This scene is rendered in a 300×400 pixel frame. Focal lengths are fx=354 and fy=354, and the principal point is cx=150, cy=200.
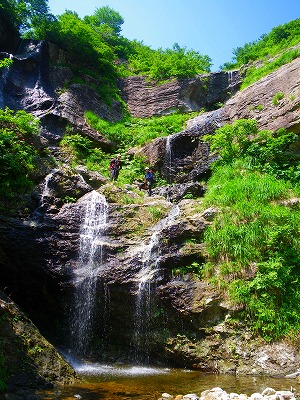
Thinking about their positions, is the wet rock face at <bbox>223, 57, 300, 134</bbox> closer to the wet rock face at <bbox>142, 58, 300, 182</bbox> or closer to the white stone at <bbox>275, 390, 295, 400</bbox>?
the wet rock face at <bbox>142, 58, 300, 182</bbox>

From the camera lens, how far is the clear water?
247 inches

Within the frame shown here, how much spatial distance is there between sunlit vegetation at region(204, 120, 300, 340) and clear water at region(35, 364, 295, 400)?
1655mm

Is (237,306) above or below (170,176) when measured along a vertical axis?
below

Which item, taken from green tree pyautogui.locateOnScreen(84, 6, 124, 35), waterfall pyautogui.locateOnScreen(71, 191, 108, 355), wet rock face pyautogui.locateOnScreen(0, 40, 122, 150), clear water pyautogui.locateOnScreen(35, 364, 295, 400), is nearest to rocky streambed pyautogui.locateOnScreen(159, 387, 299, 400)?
clear water pyautogui.locateOnScreen(35, 364, 295, 400)

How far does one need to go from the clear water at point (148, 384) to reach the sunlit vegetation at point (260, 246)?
1.66 m

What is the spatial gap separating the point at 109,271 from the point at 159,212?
292 centimetres

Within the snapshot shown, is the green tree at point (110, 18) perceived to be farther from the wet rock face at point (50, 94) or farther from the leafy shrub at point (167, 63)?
the wet rock face at point (50, 94)

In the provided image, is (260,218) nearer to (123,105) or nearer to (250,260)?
(250,260)

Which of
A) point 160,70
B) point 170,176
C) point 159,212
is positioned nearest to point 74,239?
point 159,212

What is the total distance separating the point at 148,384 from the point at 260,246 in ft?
15.9

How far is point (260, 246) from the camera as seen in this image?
32.7ft

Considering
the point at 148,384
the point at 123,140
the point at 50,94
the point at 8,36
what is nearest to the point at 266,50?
the point at 123,140

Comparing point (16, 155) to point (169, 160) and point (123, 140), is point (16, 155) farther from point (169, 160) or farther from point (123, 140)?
point (123, 140)

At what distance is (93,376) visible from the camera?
7938 mm
